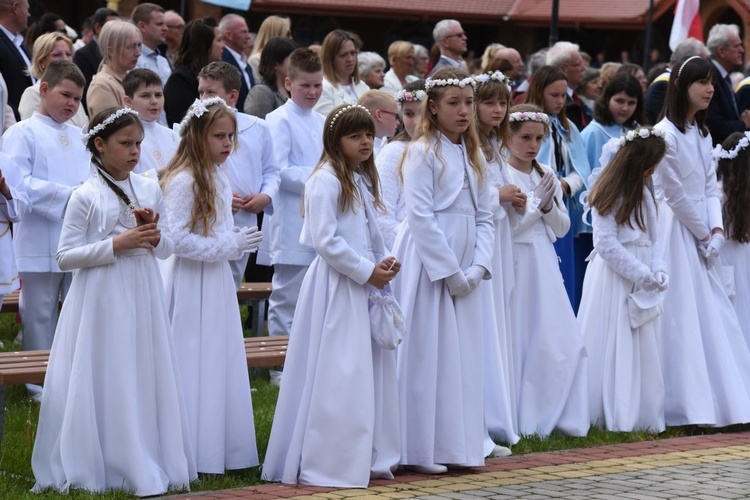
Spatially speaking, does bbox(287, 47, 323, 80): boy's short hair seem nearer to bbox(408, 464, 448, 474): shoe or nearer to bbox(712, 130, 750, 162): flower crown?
bbox(712, 130, 750, 162): flower crown

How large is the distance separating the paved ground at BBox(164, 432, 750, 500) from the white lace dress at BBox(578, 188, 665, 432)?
0.56 m

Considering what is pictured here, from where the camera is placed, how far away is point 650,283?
28.9ft

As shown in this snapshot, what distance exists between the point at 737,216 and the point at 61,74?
4927mm

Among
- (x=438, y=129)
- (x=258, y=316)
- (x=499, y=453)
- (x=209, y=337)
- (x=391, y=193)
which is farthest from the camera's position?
(x=258, y=316)

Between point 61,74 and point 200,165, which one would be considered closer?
point 200,165

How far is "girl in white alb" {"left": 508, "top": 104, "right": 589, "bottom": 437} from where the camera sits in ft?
28.2

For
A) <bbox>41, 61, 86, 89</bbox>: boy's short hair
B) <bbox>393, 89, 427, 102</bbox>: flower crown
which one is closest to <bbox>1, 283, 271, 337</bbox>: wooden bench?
<bbox>41, 61, 86, 89</bbox>: boy's short hair

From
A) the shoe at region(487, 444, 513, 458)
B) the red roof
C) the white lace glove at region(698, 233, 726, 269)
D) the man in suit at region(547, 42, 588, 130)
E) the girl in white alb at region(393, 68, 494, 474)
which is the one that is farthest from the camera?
the red roof

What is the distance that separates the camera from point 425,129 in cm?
766

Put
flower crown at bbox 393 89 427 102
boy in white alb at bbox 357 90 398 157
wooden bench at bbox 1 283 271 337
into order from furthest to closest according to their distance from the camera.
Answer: wooden bench at bbox 1 283 271 337
boy in white alb at bbox 357 90 398 157
flower crown at bbox 393 89 427 102

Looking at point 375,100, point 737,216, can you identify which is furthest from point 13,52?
point 737,216

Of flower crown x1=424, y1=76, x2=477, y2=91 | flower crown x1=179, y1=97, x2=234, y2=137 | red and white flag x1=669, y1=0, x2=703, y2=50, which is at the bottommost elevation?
flower crown x1=179, y1=97, x2=234, y2=137

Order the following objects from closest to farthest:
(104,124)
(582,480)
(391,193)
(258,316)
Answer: (104,124), (582,480), (391,193), (258,316)

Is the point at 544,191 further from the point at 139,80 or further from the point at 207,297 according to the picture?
the point at 139,80
